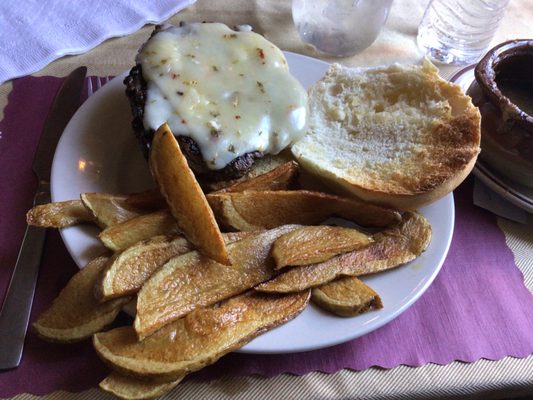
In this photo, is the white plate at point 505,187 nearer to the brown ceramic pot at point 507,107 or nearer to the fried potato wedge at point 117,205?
the brown ceramic pot at point 507,107

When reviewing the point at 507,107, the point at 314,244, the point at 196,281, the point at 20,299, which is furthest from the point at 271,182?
the point at 507,107

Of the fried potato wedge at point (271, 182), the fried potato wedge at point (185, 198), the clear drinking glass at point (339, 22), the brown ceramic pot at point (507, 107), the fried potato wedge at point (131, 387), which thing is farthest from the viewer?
the clear drinking glass at point (339, 22)

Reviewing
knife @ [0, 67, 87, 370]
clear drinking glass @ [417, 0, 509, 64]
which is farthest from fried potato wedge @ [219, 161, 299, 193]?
clear drinking glass @ [417, 0, 509, 64]

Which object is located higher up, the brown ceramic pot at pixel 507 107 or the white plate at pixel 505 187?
the brown ceramic pot at pixel 507 107

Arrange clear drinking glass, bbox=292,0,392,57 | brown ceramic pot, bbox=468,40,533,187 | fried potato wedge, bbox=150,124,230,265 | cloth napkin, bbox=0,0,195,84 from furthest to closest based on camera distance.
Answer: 1. clear drinking glass, bbox=292,0,392,57
2. cloth napkin, bbox=0,0,195,84
3. brown ceramic pot, bbox=468,40,533,187
4. fried potato wedge, bbox=150,124,230,265

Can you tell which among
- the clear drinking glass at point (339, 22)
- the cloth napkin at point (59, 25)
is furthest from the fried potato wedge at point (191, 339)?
the clear drinking glass at point (339, 22)

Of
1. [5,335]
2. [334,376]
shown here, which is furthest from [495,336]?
[5,335]

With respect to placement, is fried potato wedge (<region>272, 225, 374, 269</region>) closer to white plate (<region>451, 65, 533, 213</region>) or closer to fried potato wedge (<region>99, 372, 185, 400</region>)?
fried potato wedge (<region>99, 372, 185, 400</region>)
